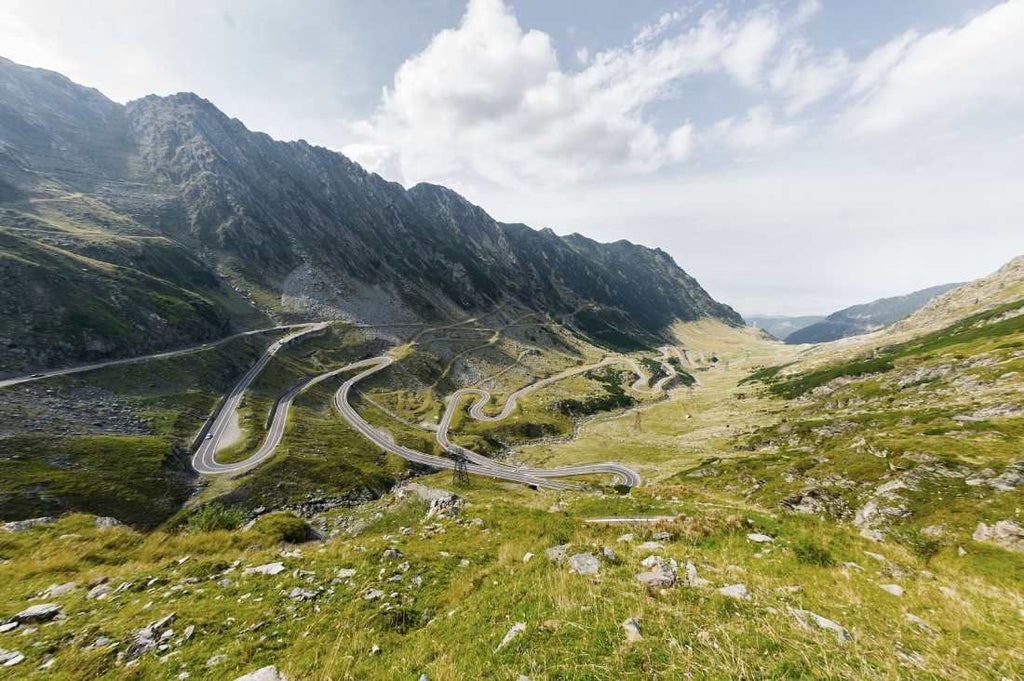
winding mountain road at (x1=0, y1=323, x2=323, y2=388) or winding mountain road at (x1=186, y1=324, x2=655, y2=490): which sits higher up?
winding mountain road at (x1=0, y1=323, x2=323, y2=388)

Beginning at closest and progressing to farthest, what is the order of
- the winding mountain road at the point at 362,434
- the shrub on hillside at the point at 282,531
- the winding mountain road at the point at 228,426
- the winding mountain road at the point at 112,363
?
the shrub on hillside at the point at 282,531 < the winding mountain road at the point at 228,426 < the winding mountain road at the point at 362,434 < the winding mountain road at the point at 112,363

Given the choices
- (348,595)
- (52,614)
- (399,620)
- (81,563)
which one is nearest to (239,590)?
(348,595)

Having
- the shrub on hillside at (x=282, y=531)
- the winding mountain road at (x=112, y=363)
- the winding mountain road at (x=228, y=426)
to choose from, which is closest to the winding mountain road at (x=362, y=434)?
the winding mountain road at (x=228, y=426)

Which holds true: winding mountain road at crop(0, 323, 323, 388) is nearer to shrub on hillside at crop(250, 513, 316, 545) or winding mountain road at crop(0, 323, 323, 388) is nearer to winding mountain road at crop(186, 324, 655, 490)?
winding mountain road at crop(186, 324, 655, 490)

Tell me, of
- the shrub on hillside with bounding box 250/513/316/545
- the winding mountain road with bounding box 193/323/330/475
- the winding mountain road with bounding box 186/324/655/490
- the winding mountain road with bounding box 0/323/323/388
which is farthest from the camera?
the winding mountain road with bounding box 0/323/323/388

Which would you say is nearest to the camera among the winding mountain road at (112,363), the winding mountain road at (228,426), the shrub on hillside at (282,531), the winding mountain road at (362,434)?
the shrub on hillside at (282,531)

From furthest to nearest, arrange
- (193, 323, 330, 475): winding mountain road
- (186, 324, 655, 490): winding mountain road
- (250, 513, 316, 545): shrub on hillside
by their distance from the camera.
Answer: (186, 324, 655, 490): winding mountain road
(193, 323, 330, 475): winding mountain road
(250, 513, 316, 545): shrub on hillside

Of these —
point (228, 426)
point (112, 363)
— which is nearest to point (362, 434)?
point (228, 426)

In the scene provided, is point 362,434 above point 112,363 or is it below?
below

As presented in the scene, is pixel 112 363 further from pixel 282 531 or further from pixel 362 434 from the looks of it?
pixel 282 531

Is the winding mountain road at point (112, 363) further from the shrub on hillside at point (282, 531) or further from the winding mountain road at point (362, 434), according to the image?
the shrub on hillside at point (282, 531)

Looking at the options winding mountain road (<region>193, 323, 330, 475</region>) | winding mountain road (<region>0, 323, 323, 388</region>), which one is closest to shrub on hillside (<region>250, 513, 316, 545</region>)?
winding mountain road (<region>193, 323, 330, 475</region>)

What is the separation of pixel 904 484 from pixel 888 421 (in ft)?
128

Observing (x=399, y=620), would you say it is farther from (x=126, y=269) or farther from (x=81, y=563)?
(x=126, y=269)
